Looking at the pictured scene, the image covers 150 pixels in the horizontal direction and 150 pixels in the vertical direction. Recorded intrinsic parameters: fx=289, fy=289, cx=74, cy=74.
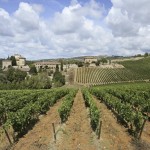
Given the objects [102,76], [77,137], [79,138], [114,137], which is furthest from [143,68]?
[79,138]

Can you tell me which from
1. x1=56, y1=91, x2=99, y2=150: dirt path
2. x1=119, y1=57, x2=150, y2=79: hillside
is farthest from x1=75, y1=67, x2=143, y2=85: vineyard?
x1=56, y1=91, x2=99, y2=150: dirt path

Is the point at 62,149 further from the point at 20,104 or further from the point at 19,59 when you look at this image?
the point at 19,59

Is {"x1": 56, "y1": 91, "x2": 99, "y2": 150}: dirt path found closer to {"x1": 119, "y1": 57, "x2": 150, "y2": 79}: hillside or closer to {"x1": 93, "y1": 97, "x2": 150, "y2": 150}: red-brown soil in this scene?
{"x1": 93, "y1": 97, "x2": 150, "y2": 150}: red-brown soil

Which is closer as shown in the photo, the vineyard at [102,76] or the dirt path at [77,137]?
the dirt path at [77,137]

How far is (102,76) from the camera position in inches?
4281

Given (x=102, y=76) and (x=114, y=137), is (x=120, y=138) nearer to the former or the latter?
(x=114, y=137)

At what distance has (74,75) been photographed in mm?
115438

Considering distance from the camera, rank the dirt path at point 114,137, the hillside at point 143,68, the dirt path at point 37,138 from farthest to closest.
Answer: the hillside at point 143,68 < the dirt path at point 37,138 < the dirt path at point 114,137

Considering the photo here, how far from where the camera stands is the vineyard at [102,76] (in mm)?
104312

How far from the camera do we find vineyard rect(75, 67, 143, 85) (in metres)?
104

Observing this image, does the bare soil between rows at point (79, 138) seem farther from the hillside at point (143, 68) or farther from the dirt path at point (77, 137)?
the hillside at point (143, 68)

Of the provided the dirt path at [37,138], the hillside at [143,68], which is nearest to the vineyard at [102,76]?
the hillside at [143,68]

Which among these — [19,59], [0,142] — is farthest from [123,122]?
[19,59]

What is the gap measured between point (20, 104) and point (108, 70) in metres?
92.2
